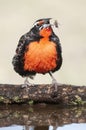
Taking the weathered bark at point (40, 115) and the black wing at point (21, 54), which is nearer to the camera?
the weathered bark at point (40, 115)

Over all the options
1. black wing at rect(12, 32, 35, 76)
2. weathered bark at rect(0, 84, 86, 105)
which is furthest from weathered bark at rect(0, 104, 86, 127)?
black wing at rect(12, 32, 35, 76)

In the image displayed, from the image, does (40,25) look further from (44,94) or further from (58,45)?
(44,94)

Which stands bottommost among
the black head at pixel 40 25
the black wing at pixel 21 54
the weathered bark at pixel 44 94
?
the weathered bark at pixel 44 94

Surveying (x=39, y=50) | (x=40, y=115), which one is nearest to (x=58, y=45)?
(x=39, y=50)

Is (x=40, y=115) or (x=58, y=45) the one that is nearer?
(x=40, y=115)

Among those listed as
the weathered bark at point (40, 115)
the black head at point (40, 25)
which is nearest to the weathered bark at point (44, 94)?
the weathered bark at point (40, 115)

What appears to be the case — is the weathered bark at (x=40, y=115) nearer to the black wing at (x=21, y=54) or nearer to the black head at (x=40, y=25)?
the black wing at (x=21, y=54)

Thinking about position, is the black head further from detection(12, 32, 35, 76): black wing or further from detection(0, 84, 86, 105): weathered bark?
detection(0, 84, 86, 105): weathered bark
